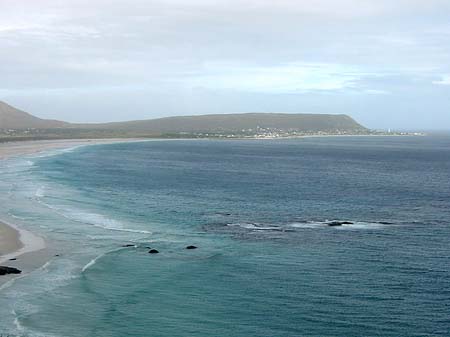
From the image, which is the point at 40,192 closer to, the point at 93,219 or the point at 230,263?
the point at 93,219

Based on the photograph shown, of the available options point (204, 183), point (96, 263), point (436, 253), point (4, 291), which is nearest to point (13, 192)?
point (204, 183)

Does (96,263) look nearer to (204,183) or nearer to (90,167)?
(204,183)

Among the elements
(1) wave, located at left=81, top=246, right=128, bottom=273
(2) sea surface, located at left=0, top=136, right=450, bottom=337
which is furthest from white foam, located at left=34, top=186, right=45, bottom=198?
(1) wave, located at left=81, top=246, right=128, bottom=273

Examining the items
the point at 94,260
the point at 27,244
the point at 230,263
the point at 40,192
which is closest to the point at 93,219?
the point at 27,244

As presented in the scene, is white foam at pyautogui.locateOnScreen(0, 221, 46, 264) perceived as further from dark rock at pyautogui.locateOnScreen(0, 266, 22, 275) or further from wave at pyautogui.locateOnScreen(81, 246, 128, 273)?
wave at pyautogui.locateOnScreen(81, 246, 128, 273)

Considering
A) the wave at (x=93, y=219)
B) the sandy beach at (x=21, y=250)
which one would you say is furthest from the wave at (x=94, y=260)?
the wave at (x=93, y=219)

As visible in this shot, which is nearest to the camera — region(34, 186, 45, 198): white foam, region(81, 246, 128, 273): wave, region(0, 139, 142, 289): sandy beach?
region(81, 246, 128, 273): wave

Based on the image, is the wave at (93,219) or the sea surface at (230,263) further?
the wave at (93,219)

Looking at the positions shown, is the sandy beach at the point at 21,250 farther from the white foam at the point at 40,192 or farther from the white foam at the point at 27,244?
the white foam at the point at 40,192

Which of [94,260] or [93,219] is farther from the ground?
[93,219]
